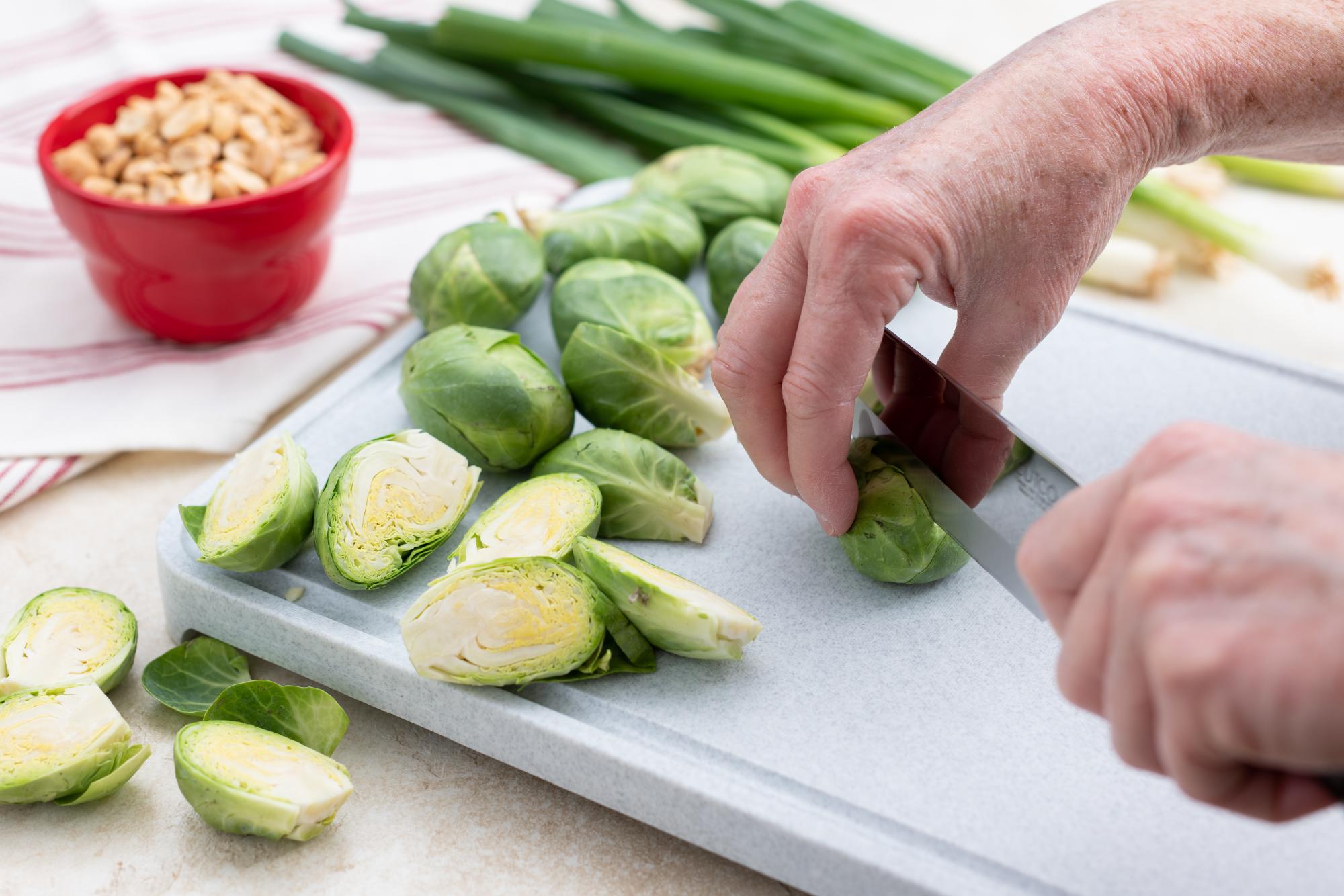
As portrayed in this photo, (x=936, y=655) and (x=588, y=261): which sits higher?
(x=588, y=261)

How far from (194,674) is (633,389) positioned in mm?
734

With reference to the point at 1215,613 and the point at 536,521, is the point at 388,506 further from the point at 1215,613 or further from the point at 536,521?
the point at 1215,613

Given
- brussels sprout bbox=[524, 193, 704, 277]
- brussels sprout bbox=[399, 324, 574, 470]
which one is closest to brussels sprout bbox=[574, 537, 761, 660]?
brussels sprout bbox=[399, 324, 574, 470]

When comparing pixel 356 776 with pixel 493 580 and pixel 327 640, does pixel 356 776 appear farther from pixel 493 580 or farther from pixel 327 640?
pixel 493 580

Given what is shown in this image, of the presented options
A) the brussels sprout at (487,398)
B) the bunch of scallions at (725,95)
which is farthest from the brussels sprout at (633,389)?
the bunch of scallions at (725,95)

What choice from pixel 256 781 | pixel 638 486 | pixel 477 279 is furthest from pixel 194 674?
pixel 477 279

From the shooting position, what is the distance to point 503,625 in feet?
4.44

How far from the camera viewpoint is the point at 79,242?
2061 mm

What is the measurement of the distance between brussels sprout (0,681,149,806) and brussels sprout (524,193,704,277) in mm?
1080

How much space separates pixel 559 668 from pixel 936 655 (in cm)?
49

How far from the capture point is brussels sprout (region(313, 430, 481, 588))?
149cm

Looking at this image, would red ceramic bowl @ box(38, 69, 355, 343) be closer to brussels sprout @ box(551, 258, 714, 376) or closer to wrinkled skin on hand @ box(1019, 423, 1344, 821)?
brussels sprout @ box(551, 258, 714, 376)

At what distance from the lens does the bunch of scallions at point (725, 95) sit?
8.59 feet

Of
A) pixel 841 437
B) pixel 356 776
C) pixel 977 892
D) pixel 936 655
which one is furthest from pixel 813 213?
pixel 356 776
